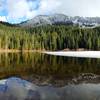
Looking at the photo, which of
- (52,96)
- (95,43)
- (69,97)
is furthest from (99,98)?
(95,43)

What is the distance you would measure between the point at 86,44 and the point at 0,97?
174257 millimetres

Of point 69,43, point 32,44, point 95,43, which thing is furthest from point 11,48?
point 95,43

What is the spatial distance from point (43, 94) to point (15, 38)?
165 meters

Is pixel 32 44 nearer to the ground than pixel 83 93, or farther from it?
nearer to the ground

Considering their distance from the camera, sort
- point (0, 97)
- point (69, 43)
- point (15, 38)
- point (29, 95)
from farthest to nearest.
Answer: point (69, 43), point (15, 38), point (29, 95), point (0, 97)

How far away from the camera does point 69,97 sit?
64.5 feet

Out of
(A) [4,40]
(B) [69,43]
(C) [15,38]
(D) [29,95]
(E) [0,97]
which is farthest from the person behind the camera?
(B) [69,43]

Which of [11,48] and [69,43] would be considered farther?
[69,43]

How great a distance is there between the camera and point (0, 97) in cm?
1914

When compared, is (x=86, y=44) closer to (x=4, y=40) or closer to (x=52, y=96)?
(x=4, y=40)

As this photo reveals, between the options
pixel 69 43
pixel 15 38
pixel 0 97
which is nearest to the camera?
pixel 0 97

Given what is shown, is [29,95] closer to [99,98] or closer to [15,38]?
[99,98]

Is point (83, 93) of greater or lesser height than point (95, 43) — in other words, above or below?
above

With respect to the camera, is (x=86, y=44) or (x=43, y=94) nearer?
(x=43, y=94)
